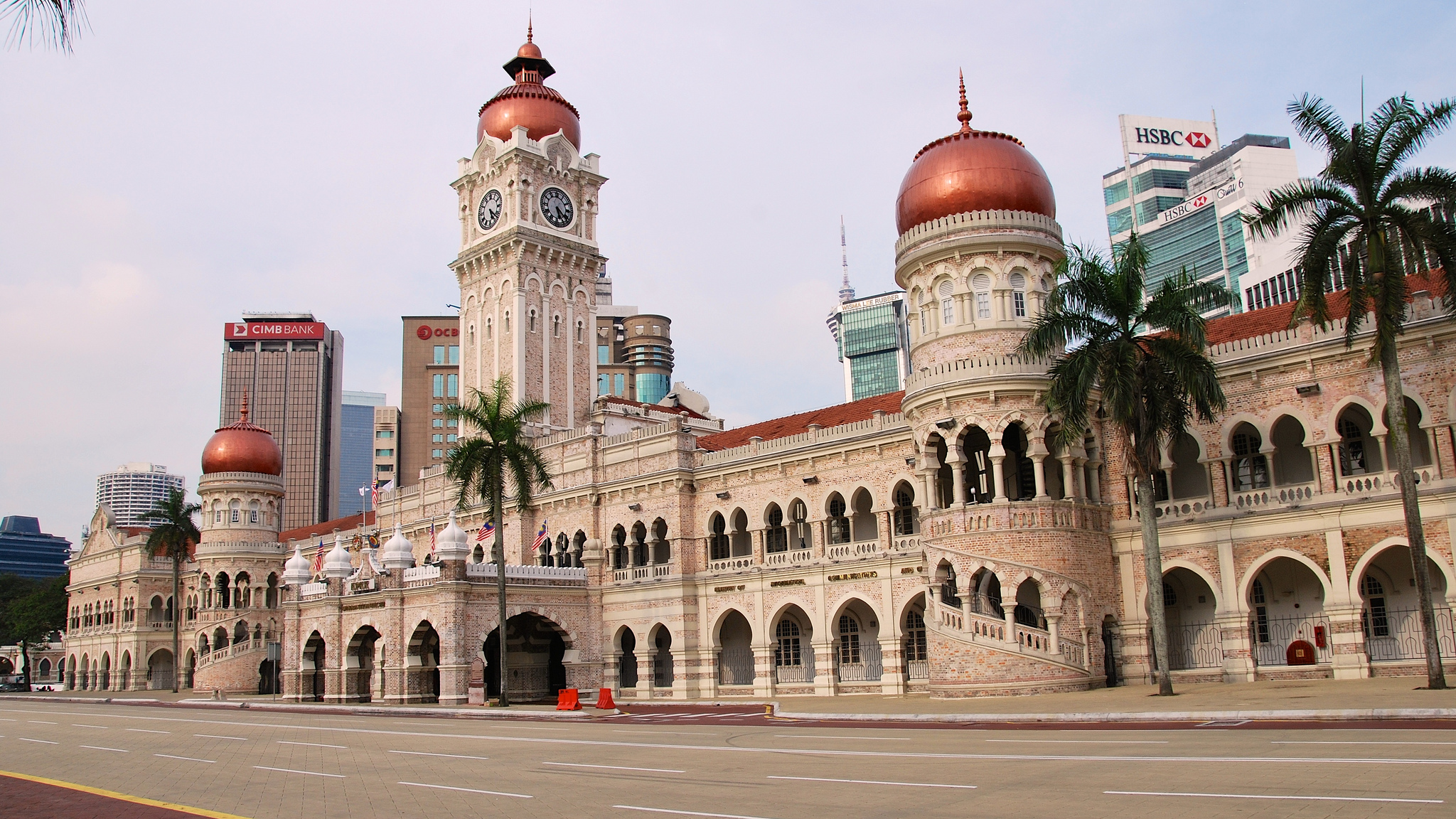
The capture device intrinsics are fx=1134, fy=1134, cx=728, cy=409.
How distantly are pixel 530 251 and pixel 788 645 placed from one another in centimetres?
2198

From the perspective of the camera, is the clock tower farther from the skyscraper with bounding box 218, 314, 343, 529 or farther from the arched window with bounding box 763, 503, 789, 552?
the skyscraper with bounding box 218, 314, 343, 529

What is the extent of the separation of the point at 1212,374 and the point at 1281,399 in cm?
410

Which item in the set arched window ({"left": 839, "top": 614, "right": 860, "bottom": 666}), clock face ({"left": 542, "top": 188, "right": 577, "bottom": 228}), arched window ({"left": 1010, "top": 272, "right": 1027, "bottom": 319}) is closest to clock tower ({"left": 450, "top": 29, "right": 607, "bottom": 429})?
clock face ({"left": 542, "top": 188, "right": 577, "bottom": 228})

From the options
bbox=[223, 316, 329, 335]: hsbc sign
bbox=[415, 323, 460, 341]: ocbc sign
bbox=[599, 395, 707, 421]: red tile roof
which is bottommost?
bbox=[599, 395, 707, 421]: red tile roof

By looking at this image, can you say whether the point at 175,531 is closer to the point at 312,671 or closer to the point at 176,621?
the point at 176,621

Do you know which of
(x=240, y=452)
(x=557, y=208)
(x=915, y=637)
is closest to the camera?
(x=915, y=637)

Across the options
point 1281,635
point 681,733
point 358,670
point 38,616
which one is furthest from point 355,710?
point 38,616

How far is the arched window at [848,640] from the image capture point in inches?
1524

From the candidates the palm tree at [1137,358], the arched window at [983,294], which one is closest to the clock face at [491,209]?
the arched window at [983,294]

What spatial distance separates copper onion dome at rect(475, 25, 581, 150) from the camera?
53219 millimetres

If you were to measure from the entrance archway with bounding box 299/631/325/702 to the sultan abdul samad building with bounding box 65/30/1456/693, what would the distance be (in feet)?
0.62

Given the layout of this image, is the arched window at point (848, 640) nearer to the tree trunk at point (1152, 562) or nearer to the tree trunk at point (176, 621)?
the tree trunk at point (1152, 562)

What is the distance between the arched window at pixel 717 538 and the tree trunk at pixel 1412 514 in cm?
2341

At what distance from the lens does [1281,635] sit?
30.2m
